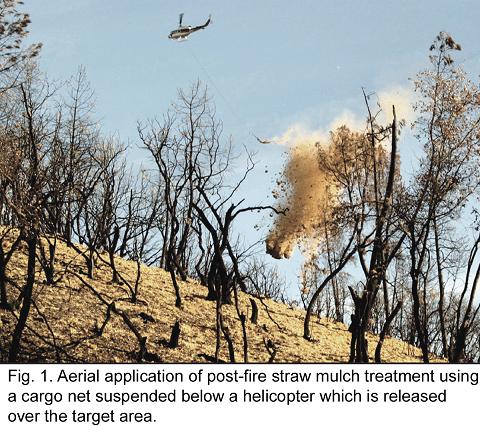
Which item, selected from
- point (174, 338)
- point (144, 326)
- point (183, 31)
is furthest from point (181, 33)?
point (144, 326)

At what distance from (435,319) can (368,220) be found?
23.2 metres

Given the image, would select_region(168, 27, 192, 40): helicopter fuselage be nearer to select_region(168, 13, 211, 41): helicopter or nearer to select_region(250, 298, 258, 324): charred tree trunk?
select_region(168, 13, 211, 41): helicopter

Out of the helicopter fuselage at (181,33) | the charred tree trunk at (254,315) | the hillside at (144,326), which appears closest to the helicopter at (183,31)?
the helicopter fuselage at (181,33)

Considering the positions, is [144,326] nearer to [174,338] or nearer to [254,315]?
[174,338]

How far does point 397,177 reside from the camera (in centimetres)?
2816

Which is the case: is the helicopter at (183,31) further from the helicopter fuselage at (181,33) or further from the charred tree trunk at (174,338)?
the charred tree trunk at (174,338)

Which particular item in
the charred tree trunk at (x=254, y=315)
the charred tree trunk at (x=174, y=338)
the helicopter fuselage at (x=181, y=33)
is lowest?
the charred tree trunk at (x=174, y=338)

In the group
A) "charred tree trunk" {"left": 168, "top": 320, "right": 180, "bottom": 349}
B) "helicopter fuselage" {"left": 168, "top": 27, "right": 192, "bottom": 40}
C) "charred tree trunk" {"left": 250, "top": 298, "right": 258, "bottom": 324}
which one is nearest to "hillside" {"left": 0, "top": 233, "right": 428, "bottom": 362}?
"charred tree trunk" {"left": 168, "top": 320, "right": 180, "bottom": 349}

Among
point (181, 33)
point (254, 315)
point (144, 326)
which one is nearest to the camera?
point (181, 33)

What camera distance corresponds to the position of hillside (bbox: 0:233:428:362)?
18000 mm

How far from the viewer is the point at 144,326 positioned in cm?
2105

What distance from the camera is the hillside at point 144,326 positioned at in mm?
18000
